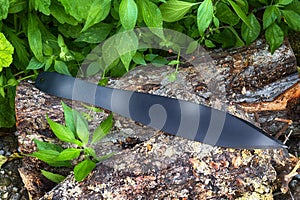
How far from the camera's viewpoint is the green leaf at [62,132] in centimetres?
129

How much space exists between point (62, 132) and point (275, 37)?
0.65 meters

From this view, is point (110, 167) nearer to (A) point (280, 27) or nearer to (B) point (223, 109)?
(B) point (223, 109)

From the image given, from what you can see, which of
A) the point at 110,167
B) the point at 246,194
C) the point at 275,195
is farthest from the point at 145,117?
the point at 275,195

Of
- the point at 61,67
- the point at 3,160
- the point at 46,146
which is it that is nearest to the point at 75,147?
the point at 46,146

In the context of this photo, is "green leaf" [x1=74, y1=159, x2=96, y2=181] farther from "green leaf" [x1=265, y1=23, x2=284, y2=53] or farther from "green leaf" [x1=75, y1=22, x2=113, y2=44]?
"green leaf" [x1=265, y1=23, x2=284, y2=53]

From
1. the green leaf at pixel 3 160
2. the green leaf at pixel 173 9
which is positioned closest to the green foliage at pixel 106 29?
the green leaf at pixel 173 9

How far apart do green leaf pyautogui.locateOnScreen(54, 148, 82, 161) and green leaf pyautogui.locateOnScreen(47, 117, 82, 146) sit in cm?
2

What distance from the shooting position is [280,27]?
4.99ft

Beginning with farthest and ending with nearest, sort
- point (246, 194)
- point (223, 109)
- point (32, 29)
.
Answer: point (32, 29)
point (223, 109)
point (246, 194)

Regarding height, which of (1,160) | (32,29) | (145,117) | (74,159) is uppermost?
(32,29)

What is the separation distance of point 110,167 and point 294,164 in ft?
1.65

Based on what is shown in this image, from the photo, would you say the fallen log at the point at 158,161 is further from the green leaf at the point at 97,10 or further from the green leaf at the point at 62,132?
the green leaf at the point at 97,10

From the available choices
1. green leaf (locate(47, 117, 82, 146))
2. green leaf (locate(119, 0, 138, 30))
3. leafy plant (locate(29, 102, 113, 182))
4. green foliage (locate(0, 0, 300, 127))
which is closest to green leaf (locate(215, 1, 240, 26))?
green foliage (locate(0, 0, 300, 127))

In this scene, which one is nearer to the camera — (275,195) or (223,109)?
(223,109)
